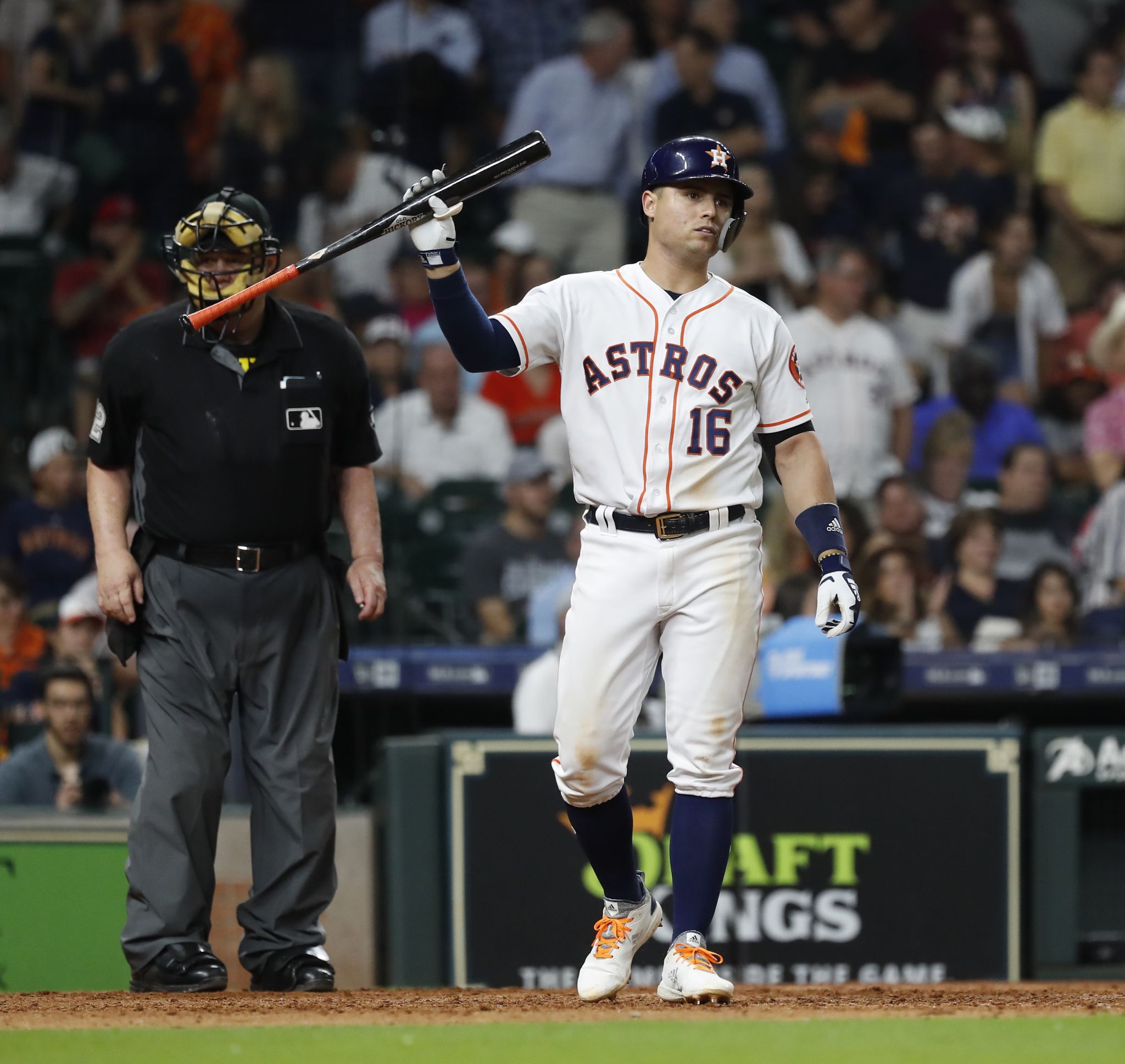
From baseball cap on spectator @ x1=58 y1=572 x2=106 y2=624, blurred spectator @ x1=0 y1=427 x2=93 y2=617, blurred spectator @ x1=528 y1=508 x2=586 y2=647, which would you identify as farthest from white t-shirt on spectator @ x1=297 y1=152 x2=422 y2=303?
baseball cap on spectator @ x1=58 y1=572 x2=106 y2=624

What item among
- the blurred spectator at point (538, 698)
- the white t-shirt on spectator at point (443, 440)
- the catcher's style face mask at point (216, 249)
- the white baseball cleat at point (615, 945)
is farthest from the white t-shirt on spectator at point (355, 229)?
the white baseball cleat at point (615, 945)

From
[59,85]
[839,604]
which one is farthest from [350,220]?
[839,604]

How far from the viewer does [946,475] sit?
8.87 metres

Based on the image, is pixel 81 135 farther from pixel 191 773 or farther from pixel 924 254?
pixel 191 773

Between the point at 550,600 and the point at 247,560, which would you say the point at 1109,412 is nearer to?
the point at 550,600

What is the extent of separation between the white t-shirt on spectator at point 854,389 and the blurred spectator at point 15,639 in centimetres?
370

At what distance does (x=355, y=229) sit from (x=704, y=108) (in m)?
1.96

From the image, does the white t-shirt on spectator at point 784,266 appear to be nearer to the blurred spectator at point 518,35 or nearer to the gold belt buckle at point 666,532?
the blurred spectator at point 518,35

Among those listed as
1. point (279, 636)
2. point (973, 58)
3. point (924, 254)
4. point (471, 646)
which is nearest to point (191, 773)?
point (279, 636)

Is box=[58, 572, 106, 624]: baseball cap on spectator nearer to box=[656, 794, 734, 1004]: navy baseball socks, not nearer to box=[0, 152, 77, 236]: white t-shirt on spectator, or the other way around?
box=[0, 152, 77, 236]: white t-shirt on spectator

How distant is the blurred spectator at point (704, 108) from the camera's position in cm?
954

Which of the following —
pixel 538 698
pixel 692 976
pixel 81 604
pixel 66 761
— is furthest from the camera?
pixel 81 604

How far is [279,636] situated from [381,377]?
4470 mm

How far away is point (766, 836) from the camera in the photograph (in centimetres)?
604
